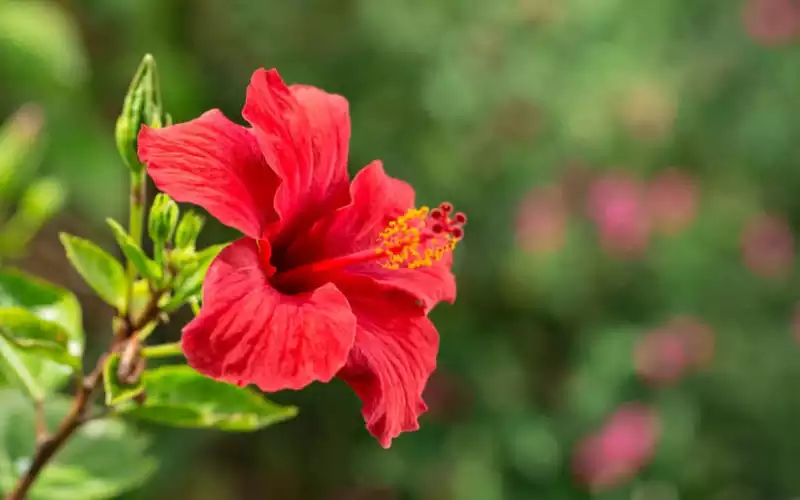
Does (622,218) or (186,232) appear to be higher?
(186,232)

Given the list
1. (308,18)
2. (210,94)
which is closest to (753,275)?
(308,18)

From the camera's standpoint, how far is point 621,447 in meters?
2.42

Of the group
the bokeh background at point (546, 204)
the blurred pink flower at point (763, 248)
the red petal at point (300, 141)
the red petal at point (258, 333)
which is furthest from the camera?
the blurred pink flower at point (763, 248)

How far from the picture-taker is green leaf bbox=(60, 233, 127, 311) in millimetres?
675

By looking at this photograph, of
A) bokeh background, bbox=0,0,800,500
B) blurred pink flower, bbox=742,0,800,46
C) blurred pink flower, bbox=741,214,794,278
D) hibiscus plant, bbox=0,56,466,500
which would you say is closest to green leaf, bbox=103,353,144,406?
hibiscus plant, bbox=0,56,466,500

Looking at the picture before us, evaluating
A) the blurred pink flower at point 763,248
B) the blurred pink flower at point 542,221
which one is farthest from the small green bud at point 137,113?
the blurred pink flower at point 763,248

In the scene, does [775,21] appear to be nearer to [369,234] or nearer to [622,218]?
[622,218]

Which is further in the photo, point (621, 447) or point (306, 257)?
point (621, 447)

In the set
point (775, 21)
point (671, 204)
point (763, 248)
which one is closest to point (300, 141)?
point (671, 204)

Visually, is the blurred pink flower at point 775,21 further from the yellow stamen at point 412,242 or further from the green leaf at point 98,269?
the green leaf at point 98,269

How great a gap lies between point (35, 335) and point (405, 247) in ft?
1.00

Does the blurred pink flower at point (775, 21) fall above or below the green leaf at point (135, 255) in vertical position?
below

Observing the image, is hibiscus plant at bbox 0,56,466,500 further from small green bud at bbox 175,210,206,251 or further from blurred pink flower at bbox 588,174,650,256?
blurred pink flower at bbox 588,174,650,256

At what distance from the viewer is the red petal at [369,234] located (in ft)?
2.31
